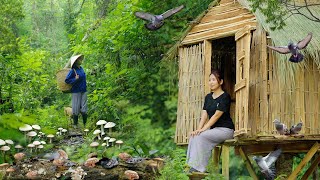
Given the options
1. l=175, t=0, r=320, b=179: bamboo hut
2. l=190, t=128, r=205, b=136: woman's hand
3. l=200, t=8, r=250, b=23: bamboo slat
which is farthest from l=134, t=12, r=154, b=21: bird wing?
l=190, t=128, r=205, b=136: woman's hand

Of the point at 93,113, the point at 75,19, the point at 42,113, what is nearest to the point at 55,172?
the point at 93,113

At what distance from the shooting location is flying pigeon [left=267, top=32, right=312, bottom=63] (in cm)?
891

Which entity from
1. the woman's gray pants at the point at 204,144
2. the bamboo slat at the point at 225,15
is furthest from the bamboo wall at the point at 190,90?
the woman's gray pants at the point at 204,144

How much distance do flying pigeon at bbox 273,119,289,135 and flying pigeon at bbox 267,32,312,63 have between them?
0.84 m

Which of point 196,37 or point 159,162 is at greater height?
point 196,37

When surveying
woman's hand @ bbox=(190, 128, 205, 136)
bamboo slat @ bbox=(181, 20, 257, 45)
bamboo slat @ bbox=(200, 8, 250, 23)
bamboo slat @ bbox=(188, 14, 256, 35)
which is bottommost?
woman's hand @ bbox=(190, 128, 205, 136)

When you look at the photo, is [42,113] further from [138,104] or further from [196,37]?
[196,37]

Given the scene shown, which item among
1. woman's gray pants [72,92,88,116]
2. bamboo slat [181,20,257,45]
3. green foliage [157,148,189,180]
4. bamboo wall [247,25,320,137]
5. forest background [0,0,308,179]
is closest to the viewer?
green foliage [157,148,189,180]

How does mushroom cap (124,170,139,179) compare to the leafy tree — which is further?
mushroom cap (124,170,139,179)

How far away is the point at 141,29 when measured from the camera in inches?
602

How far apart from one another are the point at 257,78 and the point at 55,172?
3036 mm

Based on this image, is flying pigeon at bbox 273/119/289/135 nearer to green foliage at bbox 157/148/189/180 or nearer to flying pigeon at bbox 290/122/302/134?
flying pigeon at bbox 290/122/302/134

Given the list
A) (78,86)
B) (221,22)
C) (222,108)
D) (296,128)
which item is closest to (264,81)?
(222,108)

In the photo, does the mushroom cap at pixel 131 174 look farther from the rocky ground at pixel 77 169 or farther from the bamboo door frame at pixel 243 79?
the bamboo door frame at pixel 243 79
